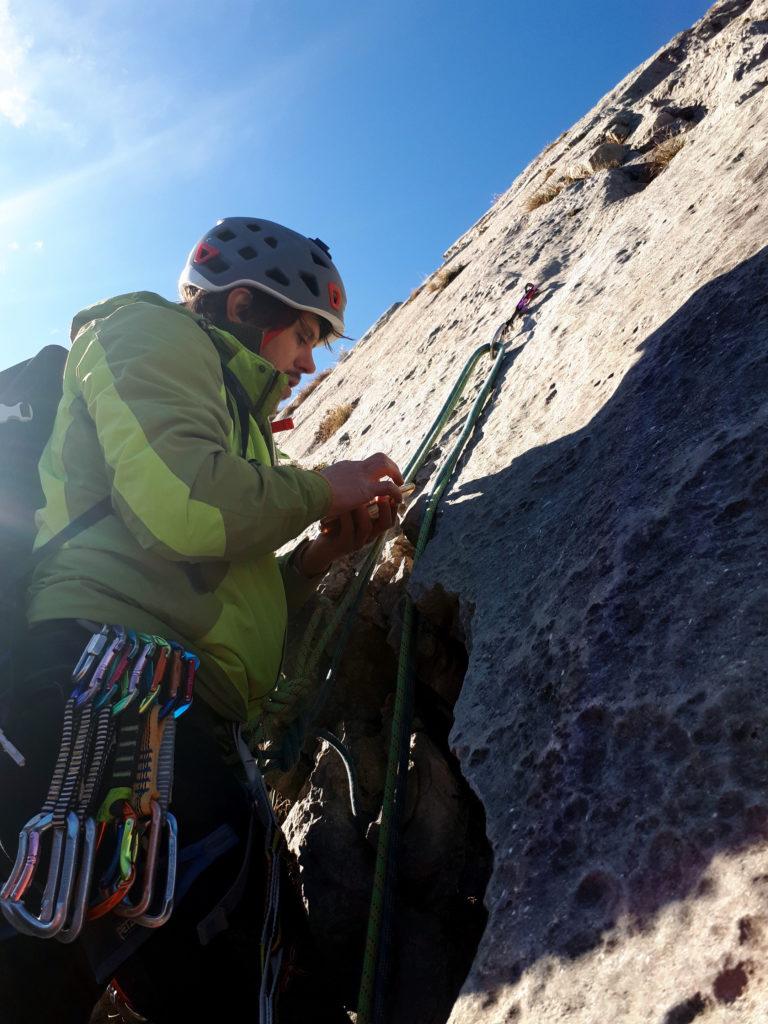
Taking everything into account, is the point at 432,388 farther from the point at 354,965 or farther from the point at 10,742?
the point at 10,742

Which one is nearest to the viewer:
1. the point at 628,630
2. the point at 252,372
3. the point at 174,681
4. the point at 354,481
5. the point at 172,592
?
the point at 628,630

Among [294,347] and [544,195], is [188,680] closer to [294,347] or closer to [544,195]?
[294,347]

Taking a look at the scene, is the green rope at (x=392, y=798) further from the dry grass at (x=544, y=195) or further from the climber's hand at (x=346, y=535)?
the dry grass at (x=544, y=195)

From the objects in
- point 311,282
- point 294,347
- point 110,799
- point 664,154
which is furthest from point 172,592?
point 664,154

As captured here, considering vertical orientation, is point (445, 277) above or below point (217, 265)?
above

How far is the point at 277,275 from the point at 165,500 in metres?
1.71

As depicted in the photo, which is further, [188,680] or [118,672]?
[188,680]

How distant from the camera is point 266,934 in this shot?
2.29 metres

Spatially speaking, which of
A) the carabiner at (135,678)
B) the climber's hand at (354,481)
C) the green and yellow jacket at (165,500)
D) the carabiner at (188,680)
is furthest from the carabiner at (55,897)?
the climber's hand at (354,481)

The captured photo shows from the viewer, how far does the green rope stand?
2271mm

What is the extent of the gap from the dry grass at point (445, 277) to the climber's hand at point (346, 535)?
18.7 ft

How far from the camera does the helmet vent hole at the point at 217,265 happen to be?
11.2ft

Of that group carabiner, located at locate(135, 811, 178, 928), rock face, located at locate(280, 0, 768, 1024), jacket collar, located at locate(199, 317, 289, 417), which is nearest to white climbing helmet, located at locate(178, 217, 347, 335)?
jacket collar, located at locate(199, 317, 289, 417)

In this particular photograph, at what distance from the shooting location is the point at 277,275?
3480 mm
